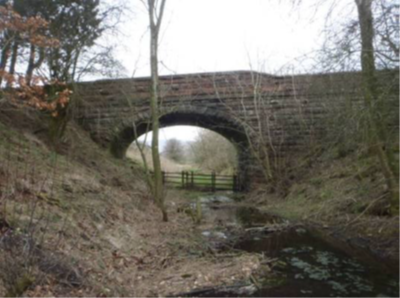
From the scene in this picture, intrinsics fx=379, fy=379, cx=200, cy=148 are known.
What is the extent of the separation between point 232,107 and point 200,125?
125 inches

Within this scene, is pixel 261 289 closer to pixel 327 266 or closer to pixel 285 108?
pixel 327 266

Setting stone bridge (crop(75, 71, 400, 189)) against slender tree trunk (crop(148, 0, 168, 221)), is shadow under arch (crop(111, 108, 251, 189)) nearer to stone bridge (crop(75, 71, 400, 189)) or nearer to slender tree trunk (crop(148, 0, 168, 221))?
stone bridge (crop(75, 71, 400, 189))

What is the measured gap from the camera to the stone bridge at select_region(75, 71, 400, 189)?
1588 centimetres

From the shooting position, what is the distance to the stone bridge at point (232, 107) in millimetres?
15883

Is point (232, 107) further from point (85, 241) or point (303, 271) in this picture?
point (85, 241)

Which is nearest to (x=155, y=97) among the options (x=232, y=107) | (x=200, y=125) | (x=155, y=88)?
(x=155, y=88)

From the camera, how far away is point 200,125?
19297 mm

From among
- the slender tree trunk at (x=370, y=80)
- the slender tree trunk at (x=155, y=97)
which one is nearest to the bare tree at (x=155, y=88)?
the slender tree trunk at (x=155, y=97)

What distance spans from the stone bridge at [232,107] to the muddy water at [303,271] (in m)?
7.16

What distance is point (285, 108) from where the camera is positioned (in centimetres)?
1609

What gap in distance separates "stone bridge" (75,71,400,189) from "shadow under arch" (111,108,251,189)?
0.05 meters

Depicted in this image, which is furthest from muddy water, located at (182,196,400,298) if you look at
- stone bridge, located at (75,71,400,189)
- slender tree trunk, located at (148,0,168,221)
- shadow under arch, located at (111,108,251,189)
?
shadow under arch, located at (111,108,251,189)

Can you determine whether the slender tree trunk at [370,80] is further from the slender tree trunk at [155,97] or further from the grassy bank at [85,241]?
the slender tree trunk at [155,97]

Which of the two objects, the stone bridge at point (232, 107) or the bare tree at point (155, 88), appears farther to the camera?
the stone bridge at point (232, 107)
